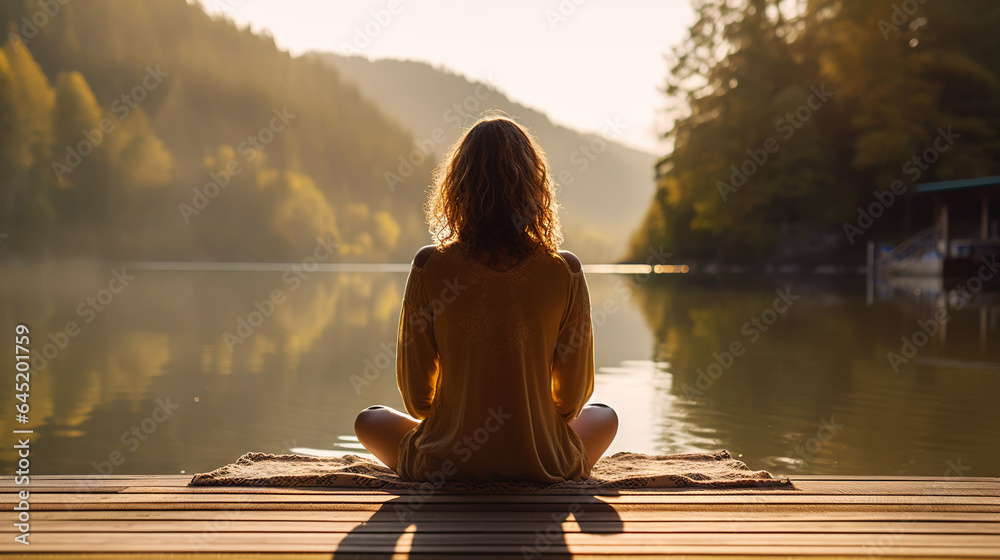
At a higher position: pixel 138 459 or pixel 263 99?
pixel 263 99

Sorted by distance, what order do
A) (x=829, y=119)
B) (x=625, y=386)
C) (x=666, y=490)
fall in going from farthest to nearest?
(x=829, y=119), (x=625, y=386), (x=666, y=490)

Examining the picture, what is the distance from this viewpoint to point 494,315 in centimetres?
247

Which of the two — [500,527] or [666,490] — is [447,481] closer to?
[500,527]

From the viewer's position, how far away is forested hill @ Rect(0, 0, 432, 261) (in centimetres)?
5125

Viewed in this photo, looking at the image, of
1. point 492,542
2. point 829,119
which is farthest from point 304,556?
point 829,119

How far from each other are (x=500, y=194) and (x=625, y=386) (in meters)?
5.10

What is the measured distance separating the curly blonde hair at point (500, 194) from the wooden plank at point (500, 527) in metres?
0.77

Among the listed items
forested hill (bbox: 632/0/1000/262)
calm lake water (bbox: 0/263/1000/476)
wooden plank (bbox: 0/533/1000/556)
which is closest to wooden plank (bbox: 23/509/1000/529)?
wooden plank (bbox: 0/533/1000/556)

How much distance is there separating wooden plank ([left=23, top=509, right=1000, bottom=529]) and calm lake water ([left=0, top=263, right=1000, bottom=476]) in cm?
194

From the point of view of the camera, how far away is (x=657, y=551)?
208 cm

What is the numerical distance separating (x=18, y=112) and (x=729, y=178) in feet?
130

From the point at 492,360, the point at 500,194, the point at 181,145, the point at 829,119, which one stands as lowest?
the point at 492,360

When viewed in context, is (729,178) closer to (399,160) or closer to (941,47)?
(941,47)

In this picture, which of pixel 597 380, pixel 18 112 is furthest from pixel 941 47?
pixel 18 112
